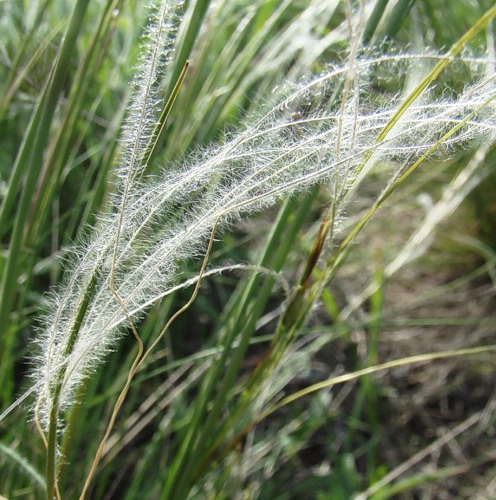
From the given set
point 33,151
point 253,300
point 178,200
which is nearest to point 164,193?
point 178,200

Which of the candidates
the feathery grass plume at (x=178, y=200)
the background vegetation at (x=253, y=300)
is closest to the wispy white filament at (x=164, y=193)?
the feathery grass plume at (x=178, y=200)

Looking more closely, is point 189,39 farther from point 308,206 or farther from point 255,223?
point 255,223

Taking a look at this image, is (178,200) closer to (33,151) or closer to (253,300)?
(33,151)

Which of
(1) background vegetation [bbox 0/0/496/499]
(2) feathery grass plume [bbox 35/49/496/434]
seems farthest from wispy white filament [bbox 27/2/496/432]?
(1) background vegetation [bbox 0/0/496/499]

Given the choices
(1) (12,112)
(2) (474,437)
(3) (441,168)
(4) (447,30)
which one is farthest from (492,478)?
(1) (12,112)

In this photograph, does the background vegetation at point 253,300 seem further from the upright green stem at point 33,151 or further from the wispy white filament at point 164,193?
the wispy white filament at point 164,193

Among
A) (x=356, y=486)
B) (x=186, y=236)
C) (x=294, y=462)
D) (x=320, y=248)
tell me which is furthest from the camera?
(x=294, y=462)

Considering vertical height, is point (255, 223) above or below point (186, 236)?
below

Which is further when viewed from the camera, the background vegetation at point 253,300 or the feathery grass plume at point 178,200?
the background vegetation at point 253,300
